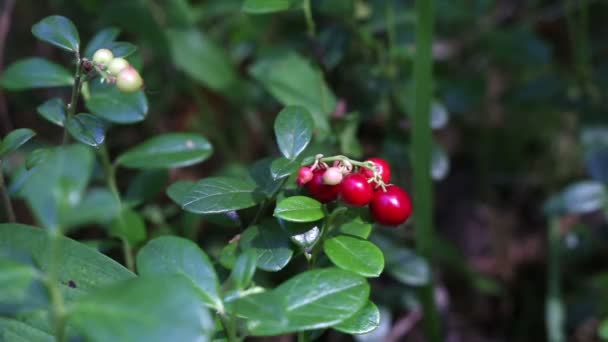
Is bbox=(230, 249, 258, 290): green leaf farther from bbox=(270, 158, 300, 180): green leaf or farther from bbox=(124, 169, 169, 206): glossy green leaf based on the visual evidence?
bbox=(124, 169, 169, 206): glossy green leaf

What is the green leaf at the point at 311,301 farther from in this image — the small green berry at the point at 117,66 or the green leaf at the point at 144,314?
the small green berry at the point at 117,66

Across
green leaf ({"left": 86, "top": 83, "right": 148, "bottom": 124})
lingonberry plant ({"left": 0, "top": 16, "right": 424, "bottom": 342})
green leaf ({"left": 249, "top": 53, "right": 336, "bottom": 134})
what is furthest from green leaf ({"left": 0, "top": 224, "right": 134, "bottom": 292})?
green leaf ({"left": 249, "top": 53, "right": 336, "bottom": 134})

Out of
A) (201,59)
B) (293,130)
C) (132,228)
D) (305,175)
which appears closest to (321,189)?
(305,175)

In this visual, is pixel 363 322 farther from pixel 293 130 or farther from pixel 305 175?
pixel 293 130

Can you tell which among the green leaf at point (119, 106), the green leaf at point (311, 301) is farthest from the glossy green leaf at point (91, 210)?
the green leaf at point (119, 106)

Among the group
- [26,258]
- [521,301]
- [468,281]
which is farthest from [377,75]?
[26,258]

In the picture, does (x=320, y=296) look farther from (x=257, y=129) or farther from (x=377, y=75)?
(x=257, y=129)
